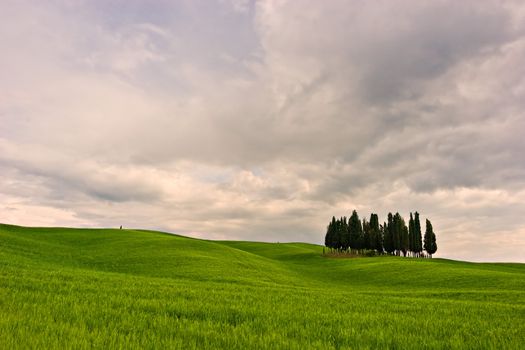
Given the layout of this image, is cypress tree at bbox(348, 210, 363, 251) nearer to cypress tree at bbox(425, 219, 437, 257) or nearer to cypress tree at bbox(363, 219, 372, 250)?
cypress tree at bbox(363, 219, 372, 250)

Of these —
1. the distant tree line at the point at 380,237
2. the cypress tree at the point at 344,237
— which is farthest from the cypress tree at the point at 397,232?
the cypress tree at the point at 344,237

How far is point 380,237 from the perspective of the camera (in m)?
118

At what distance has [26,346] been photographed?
6594mm

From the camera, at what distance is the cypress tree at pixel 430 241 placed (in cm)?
11994

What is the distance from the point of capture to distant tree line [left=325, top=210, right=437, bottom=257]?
4631 inches

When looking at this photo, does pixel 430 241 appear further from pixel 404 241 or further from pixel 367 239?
pixel 367 239

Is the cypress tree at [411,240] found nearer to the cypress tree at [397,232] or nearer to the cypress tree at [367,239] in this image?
the cypress tree at [397,232]

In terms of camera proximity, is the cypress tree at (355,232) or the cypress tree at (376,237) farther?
the cypress tree at (376,237)

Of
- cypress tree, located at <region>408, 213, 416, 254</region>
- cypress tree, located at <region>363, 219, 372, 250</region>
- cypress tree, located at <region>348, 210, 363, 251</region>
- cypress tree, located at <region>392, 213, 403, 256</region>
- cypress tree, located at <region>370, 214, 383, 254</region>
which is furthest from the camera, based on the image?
cypress tree, located at <region>408, 213, 416, 254</region>

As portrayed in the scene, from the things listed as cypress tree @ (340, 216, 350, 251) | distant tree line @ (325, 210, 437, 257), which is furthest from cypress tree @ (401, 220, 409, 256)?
cypress tree @ (340, 216, 350, 251)

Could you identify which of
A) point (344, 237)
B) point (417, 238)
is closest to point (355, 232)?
point (344, 237)

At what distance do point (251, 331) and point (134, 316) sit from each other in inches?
144

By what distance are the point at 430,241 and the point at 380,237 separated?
17767mm

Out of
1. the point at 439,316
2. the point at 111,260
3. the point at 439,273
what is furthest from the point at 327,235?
the point at 439,316
